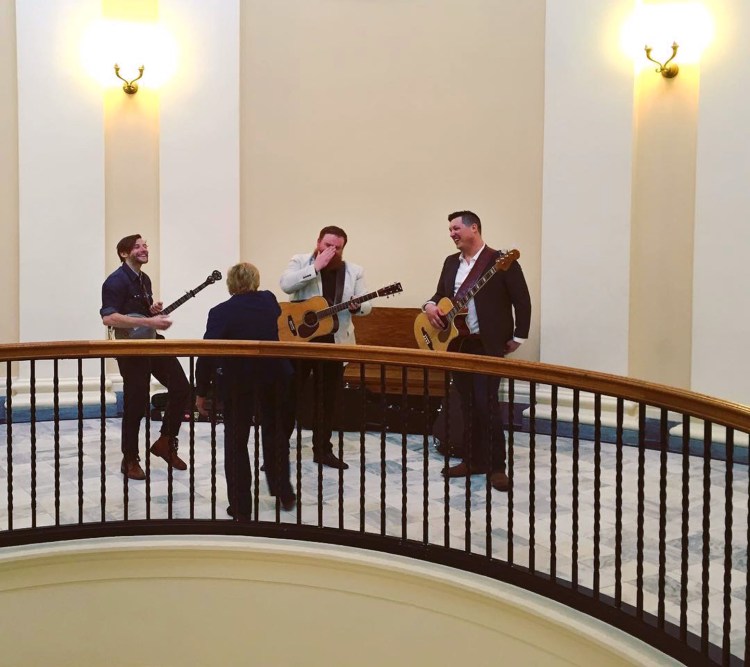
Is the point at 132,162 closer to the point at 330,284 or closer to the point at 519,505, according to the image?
the point at 330,284

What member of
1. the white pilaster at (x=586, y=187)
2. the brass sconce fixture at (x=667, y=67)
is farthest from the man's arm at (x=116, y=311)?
the brass sconce fixture at (x=667, y=67)

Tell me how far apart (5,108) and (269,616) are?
4670mm

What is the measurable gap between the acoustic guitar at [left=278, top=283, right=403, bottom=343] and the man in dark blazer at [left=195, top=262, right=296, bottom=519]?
0.89m

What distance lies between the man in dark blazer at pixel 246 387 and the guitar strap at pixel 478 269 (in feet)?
3.85

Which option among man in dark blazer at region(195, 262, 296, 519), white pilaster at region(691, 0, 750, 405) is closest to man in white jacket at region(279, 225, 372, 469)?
man in dark blazer at region(195, 262, 296, 519)

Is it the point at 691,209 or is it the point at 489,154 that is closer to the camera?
the point at 691,209

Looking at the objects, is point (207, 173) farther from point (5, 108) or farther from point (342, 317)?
point (342, 317)

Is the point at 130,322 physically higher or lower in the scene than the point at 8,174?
lower

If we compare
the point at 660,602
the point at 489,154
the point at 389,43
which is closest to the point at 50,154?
the point at 389,43

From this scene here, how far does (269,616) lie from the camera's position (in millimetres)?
3592

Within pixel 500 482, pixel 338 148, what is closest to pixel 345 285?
pixel 500 482

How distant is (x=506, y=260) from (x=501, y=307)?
11.8 inches

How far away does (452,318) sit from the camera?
468 cm

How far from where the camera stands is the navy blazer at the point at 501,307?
14.9 feet
